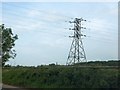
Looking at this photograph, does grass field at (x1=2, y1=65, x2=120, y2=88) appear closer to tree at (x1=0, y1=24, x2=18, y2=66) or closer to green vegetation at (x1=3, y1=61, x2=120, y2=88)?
green vegetation at (x1=3, y1=61, x2=120, y2=88)

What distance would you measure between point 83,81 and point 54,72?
16.0ft

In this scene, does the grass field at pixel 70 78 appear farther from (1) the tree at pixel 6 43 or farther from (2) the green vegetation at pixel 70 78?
(1) the tree at pixel 6 43

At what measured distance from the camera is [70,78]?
30594 millimetres

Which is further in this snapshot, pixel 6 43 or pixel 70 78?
pixel 6 43

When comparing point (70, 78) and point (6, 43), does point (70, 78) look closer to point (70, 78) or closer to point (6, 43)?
point (70, 78)

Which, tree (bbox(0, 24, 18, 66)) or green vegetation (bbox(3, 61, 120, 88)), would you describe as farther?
tree (bbox(0, 24, 18, 66))

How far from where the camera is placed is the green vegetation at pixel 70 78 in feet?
89.8

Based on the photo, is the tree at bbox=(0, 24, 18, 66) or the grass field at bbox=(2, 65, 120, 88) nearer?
→ the grass field at bbox=(2, 65, 120, 88)

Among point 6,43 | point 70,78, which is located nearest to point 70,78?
point 70,78

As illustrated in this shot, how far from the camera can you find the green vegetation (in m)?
27.4

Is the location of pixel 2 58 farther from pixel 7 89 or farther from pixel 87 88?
pixel 87 88

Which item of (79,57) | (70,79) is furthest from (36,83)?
(79,57)

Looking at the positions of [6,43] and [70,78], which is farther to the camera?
[6,43]

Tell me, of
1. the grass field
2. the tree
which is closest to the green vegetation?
the grass field
